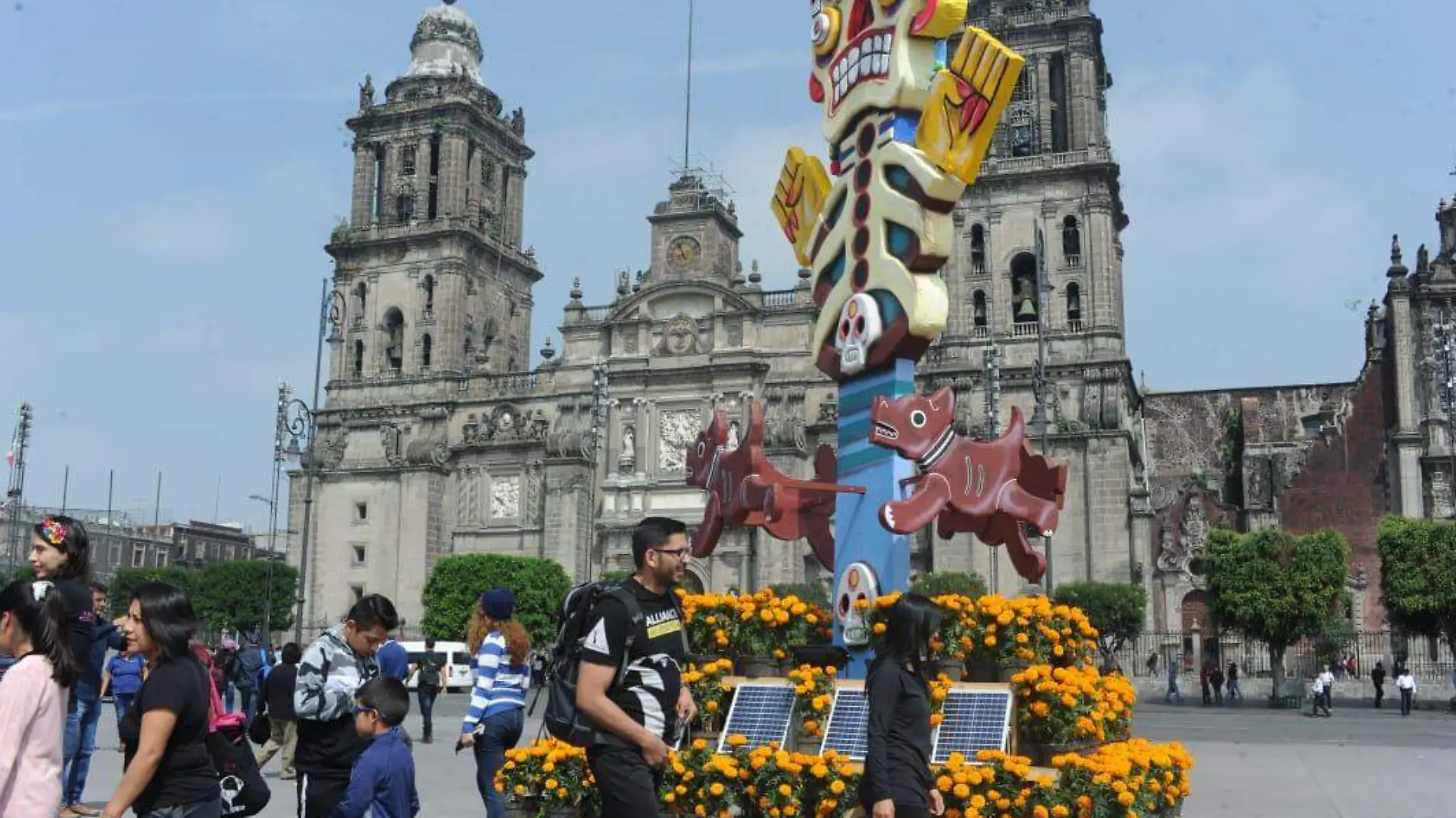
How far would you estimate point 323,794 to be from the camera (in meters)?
7.21

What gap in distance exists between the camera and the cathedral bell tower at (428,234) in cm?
5622

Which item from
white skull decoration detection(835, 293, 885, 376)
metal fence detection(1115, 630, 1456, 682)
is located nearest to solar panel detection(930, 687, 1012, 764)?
white skull decoration detection(835, 293, 885, 376)

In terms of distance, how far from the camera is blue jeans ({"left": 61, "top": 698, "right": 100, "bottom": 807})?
9.55 m

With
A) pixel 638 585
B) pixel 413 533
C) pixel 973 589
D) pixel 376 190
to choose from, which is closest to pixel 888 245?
pixel 638 585

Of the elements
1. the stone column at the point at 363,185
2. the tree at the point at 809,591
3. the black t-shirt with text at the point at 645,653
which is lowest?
the black t-shirt with text at the point at 645,653

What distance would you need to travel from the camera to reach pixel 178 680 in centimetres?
569

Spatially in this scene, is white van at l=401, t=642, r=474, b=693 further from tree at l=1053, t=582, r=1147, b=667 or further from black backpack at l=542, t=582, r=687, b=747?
black backpack at l=542, t=582, r=687, b=747

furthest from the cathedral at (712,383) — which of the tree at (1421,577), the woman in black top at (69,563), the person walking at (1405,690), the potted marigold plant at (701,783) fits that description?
the woman in black top at (69,563)

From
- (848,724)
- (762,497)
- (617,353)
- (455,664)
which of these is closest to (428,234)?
(617,353)

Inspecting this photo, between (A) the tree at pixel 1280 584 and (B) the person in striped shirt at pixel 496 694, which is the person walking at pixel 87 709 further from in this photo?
(A) the tree at pixel 1280 584

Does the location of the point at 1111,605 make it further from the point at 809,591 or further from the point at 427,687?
the point at 427,687

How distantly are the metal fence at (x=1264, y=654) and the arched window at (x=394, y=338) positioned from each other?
105 ft

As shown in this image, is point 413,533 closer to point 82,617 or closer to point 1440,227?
point 1440,227

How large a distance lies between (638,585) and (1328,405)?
59467 millimetres
